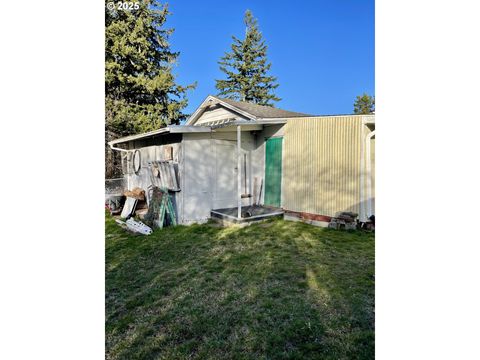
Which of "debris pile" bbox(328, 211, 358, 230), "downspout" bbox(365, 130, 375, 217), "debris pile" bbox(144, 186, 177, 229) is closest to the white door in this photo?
"debris pile" bbox(144, 186, 177, 229)

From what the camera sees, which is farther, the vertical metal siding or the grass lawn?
the vertical metal siding

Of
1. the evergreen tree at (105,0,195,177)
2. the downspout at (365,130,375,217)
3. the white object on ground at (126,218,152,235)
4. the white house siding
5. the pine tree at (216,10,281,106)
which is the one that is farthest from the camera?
the pine tree at (216,10,281,106)

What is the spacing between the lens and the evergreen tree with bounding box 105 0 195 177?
49.1ft

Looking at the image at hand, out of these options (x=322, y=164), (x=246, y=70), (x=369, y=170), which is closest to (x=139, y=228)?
(x=322, y=164)

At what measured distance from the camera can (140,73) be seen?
53.4ft

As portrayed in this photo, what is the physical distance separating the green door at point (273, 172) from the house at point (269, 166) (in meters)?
0.03

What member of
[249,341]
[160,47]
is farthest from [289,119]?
[160,47]

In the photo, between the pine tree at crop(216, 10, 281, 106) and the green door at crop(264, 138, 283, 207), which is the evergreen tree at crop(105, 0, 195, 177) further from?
the green door at crop(264, 138, 283, 207)

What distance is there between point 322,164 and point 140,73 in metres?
13.2

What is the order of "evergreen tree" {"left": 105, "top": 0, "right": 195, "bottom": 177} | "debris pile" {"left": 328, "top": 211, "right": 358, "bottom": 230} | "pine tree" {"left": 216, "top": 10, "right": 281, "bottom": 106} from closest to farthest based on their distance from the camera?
"debris pile" {"left": 328, "top": 211, "right": 358, "bottom": 230}, "evergreen tree" {"left": 105, "top": 0, "right": 195, "bottom": 177}, "pine tree" {"left": 216, "top": 10, "right": 281, "bottom": 106}

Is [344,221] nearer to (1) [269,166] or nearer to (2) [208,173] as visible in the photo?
(1) [269,166]

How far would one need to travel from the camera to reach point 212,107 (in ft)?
34.3
